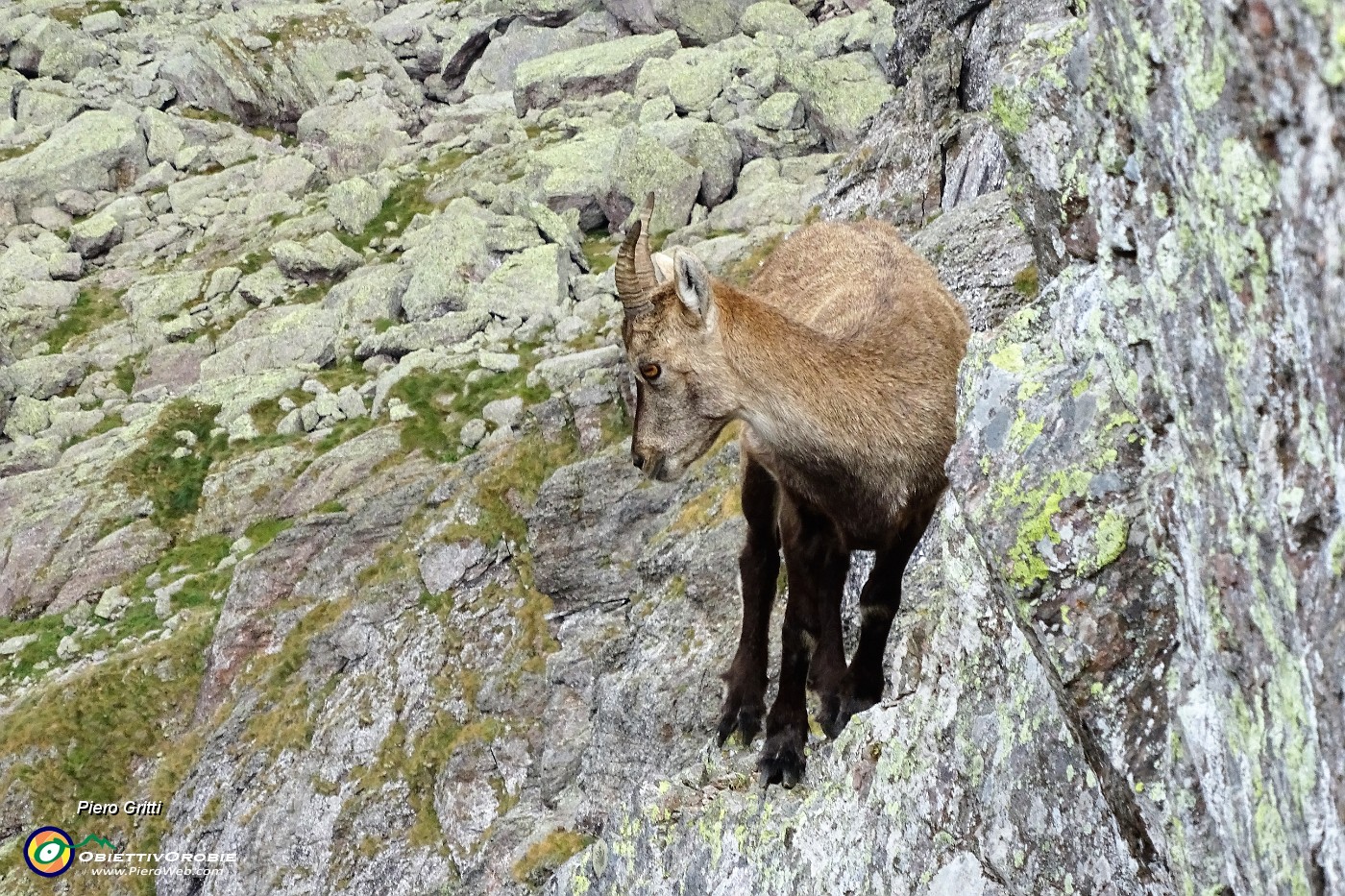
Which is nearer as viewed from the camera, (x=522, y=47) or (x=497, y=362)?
(x=497, y=362)

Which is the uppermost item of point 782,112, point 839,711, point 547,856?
point 839,711

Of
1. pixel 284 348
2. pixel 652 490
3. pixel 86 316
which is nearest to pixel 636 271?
pixel 652 490

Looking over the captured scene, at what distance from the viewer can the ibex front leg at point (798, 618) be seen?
809 cm

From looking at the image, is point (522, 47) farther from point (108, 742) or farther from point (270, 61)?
point (108, 742)

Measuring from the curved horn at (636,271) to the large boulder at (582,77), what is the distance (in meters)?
54.4

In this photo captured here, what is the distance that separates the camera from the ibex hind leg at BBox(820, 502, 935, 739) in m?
7.89

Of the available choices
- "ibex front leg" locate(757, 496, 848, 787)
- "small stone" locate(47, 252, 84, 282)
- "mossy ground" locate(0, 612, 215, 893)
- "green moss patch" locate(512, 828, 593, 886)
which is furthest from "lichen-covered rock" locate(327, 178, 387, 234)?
"ibex front leg" locate(757, 496, 848, 787)

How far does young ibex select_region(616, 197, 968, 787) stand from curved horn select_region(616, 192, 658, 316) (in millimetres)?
14

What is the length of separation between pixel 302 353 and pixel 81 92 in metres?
37.8

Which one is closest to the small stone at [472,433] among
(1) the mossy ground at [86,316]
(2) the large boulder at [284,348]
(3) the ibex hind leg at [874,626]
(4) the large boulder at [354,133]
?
(2) the large boulder at [284,348]

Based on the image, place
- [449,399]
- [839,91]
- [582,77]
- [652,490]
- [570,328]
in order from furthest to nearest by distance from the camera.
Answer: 1. [582,77]
2. [839,91]
3. [570,328]
4. [449,399]
5. [652,490]

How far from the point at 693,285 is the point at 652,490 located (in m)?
10.5

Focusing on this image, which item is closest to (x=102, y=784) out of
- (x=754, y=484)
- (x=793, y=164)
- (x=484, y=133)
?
(x=754, y=484)

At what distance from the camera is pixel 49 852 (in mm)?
18750
